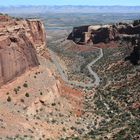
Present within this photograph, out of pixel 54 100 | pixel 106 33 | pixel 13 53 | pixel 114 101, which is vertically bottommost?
pixel 106 33

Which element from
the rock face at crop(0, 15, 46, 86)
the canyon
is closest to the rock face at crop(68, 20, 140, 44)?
the canyon

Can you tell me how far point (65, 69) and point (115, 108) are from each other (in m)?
47.2

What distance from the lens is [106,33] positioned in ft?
523

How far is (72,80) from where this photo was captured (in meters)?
97.4

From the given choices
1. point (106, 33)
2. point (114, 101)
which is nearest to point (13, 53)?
point (114, 101)

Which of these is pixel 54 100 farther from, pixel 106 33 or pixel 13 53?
pixel 106 33

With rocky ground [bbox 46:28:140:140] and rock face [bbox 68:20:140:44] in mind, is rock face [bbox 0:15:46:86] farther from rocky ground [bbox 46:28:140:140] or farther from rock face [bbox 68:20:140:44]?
rock face [bbox 68:20:140:44]

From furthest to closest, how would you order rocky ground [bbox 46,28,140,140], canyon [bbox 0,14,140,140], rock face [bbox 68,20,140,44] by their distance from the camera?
rock face [bbox 68,20,140,44] → rocky ground [bbox 46,28,140,140] → canyon [bbox 0,14,140,140]

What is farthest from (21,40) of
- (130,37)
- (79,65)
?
(130,37)

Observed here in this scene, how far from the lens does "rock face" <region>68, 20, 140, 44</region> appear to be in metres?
147

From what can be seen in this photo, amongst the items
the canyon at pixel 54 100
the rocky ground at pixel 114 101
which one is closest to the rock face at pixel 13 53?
the canyon at pixel 54 100

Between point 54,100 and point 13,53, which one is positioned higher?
point 13,53

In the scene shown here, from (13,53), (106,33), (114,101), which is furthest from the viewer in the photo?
(106,33)

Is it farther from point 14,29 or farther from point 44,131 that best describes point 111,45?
point 44,131
